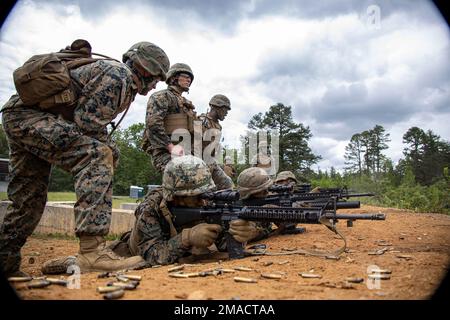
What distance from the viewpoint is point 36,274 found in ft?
11.8

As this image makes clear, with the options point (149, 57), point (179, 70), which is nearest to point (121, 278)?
point (149, 57)

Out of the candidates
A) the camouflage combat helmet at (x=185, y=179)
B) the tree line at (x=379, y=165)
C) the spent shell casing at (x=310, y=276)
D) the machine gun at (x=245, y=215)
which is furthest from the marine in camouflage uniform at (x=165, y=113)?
the tree line at (x=379, y=165)

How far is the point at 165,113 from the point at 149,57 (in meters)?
1.44

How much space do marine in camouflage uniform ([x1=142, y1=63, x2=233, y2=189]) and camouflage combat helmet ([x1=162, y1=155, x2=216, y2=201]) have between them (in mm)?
1155

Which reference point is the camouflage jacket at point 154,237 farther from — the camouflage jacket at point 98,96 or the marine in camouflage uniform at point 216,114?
the marine in camouflage uniform at point 216,114

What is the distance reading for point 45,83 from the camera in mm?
3076

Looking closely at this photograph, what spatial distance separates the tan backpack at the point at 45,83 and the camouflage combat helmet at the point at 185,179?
121cm

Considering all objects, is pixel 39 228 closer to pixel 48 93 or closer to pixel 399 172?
pixel 48 93

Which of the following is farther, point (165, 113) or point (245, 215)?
point (165, 113)

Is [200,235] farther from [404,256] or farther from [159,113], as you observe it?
[159,113]

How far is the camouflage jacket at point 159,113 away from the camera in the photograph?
4984 mm

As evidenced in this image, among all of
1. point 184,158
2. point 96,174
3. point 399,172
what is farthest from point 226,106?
point 399,172

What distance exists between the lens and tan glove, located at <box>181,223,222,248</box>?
11.5ft
